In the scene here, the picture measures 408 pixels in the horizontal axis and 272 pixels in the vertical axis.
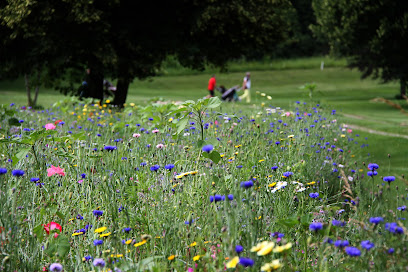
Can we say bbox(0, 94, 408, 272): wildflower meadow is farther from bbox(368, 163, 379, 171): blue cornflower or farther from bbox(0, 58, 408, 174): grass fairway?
bbox(0, 58, 408, 174): grass fairway

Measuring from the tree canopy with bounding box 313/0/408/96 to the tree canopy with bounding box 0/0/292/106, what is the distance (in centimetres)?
468

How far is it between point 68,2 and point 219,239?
11.4 meters

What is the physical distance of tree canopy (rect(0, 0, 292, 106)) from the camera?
1258cm

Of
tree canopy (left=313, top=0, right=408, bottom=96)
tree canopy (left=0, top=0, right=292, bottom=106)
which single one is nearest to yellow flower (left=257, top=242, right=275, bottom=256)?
tree canopy (left=0, top=0, right=292, bottom=106)

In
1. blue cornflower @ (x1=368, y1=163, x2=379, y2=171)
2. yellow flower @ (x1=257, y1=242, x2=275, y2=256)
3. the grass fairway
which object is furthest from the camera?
the grass fairway

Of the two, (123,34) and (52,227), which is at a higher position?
(123,34)

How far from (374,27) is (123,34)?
1217 centimetres

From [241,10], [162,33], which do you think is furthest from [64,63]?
[241,10]

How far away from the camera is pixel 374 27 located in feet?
66.7

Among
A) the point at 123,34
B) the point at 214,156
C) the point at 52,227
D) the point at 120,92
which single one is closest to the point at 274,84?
the point at 120,92

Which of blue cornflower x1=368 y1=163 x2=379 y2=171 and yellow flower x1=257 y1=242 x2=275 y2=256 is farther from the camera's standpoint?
blue cornflower x1=368 y1=163 x2=379 y2=171

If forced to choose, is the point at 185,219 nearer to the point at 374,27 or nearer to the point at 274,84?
the point at 374,27

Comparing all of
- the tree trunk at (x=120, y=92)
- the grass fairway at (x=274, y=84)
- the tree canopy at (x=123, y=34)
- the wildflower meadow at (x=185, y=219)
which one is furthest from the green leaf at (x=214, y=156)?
the grass fairway at (x=274, y=84)

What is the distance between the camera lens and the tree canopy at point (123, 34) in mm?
12578
